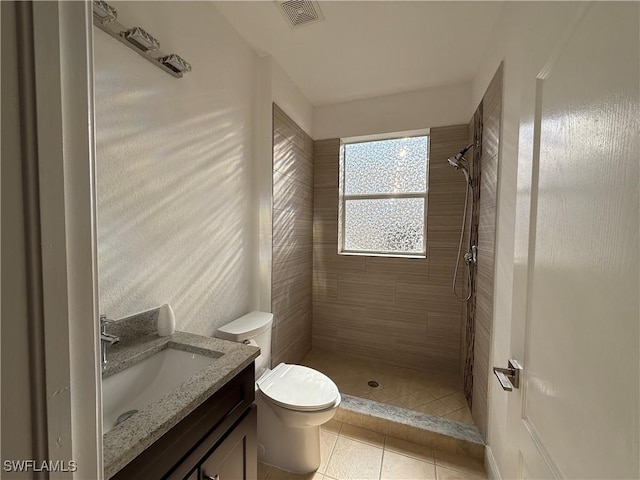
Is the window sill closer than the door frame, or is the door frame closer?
the door frame

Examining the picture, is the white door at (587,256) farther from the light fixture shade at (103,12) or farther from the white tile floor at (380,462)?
the light fixture shade at (103,12)

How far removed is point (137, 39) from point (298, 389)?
1786 mm

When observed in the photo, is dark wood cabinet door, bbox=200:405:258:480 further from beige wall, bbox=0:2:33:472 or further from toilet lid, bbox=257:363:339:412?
beige wall, bbox=0:2:33:472

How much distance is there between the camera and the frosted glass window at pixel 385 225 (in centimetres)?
246

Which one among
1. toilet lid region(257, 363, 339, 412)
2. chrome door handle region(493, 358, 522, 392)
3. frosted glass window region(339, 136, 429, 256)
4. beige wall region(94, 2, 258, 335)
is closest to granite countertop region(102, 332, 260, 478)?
beige wall region(94, 2, 258, 335)

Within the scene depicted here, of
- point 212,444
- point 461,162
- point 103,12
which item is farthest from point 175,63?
point 461,162

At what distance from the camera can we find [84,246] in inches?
13.9

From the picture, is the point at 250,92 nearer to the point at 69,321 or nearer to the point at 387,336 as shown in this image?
the point at 69,321

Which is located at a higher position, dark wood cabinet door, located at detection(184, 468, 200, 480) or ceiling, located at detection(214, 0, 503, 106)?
ceiling, located at detection(214, 0, 503, 106)

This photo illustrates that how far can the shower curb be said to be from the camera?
5.22ft

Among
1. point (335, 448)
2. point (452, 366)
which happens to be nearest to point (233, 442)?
point (335, 448)

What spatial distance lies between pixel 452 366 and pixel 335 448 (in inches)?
50.0

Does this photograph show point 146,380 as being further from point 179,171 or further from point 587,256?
point 587,256

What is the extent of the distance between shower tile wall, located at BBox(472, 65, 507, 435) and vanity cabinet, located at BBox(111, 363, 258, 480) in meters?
1.33
